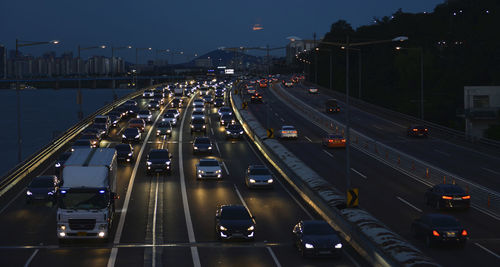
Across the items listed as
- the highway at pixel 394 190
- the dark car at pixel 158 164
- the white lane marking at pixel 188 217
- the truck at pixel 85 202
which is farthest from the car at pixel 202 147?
the truck at pixel 85 202

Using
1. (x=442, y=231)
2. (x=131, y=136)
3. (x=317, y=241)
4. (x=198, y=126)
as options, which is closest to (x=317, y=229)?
(x=317, y=241)

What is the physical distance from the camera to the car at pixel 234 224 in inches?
1048

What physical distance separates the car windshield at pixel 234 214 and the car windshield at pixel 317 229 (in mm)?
3554

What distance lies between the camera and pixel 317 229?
80.1 feet

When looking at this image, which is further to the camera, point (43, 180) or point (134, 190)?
point (134, 190)

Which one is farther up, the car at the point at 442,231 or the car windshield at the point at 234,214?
the car windshield at the point at 234,214

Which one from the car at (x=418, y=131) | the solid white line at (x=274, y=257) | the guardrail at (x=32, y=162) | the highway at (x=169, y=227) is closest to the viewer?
the solid white line at (x=274, y=257)

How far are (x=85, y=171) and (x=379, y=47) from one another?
145 metres

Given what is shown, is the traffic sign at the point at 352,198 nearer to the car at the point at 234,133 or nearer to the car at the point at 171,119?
the car at the point at 234,133

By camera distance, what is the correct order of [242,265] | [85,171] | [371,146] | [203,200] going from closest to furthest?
[242,265], [85,171], [203,200], [371,146]

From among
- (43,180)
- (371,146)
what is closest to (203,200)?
(43,180)

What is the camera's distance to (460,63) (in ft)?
393

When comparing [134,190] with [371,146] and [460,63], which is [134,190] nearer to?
[371,146]

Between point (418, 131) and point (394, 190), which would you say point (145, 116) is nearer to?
point (418, 131)
